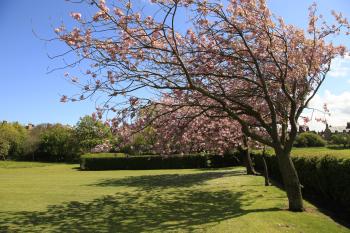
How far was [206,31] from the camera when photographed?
42.4 feet

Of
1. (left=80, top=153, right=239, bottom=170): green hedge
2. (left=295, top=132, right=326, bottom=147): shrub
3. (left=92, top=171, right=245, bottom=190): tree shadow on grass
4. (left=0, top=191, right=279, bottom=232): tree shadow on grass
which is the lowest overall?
(left=0, top=191, right=279, bottom=232): tree shadow on grass

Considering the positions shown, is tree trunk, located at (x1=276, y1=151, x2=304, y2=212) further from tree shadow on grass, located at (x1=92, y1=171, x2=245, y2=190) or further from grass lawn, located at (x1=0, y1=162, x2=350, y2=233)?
tree shadow on grass, located at (x1=92, y1=171, x2=245, y2=190)

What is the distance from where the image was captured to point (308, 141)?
65.3m

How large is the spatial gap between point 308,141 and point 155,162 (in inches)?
1144

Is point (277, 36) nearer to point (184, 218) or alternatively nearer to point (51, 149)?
point (184, 218)

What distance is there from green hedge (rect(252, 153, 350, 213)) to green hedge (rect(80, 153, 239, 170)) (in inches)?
1075

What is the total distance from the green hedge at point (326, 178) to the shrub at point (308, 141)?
4649cm

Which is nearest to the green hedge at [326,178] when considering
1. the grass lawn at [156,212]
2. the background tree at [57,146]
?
the grass lawn at [156,212]

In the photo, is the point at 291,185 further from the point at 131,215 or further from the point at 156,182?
the point at 156,182

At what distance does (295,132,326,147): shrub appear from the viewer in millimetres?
64375

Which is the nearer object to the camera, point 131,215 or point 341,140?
point 131,215

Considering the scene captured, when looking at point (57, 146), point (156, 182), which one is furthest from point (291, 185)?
point (57, 146)

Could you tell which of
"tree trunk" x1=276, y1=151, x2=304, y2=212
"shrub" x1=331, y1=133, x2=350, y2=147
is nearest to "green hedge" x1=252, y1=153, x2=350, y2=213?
"tree trunk" x1=276, y1=151, x2=304, y2=212

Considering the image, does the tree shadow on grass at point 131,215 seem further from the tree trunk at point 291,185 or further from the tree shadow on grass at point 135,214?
the tree trunk at point 291,185
